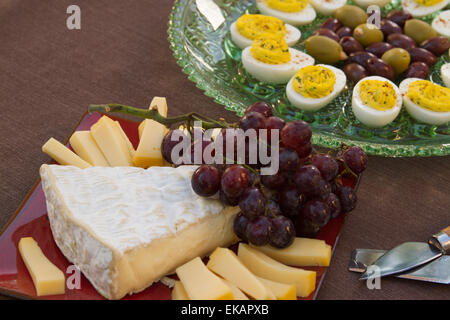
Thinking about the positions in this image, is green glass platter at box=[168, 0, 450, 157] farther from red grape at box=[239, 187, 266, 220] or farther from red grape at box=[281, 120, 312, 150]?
red grape at box=[239, 187, 266, 220]

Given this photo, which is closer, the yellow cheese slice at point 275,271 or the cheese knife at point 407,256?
the yellow cheese slice at point 275,271

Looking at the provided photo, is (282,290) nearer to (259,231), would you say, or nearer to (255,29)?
(259,231)

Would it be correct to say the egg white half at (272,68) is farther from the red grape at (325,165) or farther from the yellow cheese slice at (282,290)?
Answer: the yellow cheese slice at (282,290)

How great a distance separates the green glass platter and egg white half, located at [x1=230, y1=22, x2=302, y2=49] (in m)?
0.03

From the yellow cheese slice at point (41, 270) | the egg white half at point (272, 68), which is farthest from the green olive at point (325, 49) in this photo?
the yellow cheese slice at point (41, 270)

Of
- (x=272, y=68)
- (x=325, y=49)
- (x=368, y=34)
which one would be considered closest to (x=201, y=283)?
(x=272, y=68)

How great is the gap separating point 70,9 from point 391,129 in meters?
1.26

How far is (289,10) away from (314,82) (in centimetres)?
51

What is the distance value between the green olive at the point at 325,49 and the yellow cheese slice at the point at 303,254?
849 millimetres

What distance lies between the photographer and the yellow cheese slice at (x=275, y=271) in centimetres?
112

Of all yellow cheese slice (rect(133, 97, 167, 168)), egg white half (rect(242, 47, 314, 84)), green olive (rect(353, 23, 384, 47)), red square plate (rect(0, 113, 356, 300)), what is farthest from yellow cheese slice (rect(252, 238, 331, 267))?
green olive (rect(353, 23, 384, 47))

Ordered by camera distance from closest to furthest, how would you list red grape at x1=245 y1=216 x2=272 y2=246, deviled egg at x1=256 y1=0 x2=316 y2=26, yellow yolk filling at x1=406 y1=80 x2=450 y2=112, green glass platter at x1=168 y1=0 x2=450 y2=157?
red grape at x1=245 y1=216 x2=272 y2=246, green glass platter at x1=168 y1=0 x2=450 y2=157, yellow yolk filling at x1=406 y1=80 x2=450 y2=112, deviled egg at x1=256 y1=0 x2=316 y2=26

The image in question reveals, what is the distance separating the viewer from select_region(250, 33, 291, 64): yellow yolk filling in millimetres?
1810

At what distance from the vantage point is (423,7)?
7.03ft
